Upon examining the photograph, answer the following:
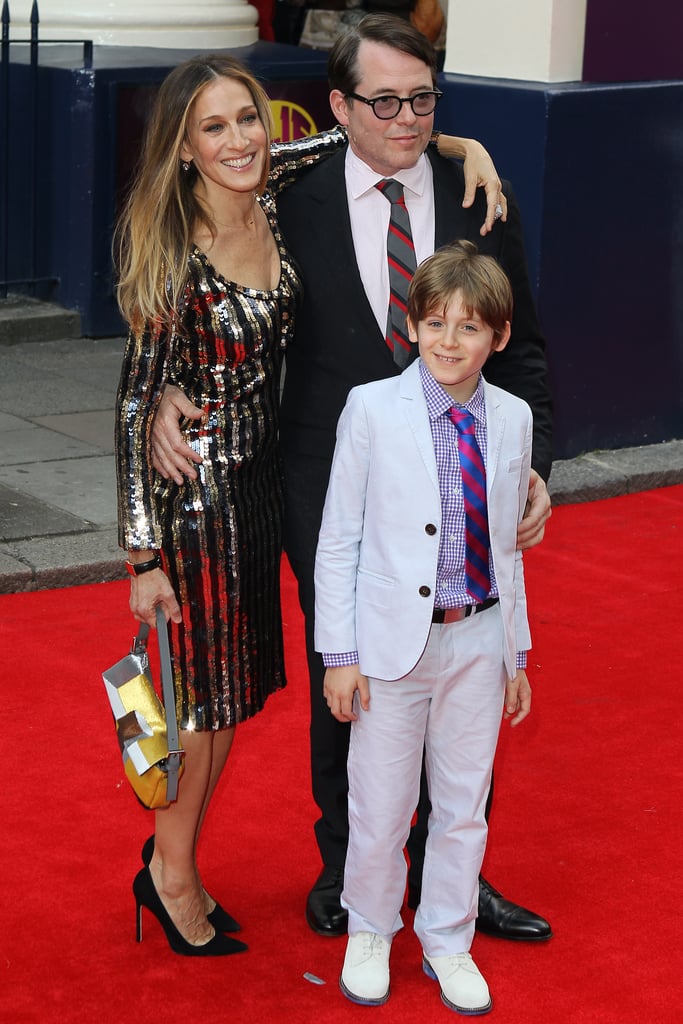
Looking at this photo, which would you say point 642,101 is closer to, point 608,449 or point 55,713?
point 608,449

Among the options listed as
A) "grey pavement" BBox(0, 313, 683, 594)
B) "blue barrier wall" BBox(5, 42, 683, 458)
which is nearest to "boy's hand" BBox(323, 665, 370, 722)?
"grey pavement" BBox(0, 313, 683, 594)

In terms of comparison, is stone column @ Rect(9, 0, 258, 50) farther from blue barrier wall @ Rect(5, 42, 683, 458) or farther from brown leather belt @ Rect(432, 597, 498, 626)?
brown leather belt @ Rect(432, 597, 498, 626)

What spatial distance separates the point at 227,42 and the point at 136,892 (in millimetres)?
8929

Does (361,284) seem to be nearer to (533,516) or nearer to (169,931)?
(533,516)

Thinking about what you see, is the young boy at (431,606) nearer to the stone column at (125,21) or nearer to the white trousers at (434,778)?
the white trousers at (434,778)

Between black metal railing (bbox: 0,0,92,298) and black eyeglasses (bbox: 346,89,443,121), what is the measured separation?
6.76m

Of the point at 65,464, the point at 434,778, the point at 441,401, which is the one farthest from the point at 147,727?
the point at 65,464

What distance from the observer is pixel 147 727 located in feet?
11.5

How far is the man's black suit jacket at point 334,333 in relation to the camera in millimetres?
3713

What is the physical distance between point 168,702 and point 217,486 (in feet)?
1.61

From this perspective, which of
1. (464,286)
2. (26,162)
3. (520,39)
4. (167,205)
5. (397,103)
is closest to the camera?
(464,286)

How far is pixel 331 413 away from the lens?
378 centimetres

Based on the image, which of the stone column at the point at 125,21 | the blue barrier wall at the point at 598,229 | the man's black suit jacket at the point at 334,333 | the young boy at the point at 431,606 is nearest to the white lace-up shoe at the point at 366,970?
the young boy at the point at 431,606

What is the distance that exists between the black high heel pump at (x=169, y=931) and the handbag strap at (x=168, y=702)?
0.36 m
